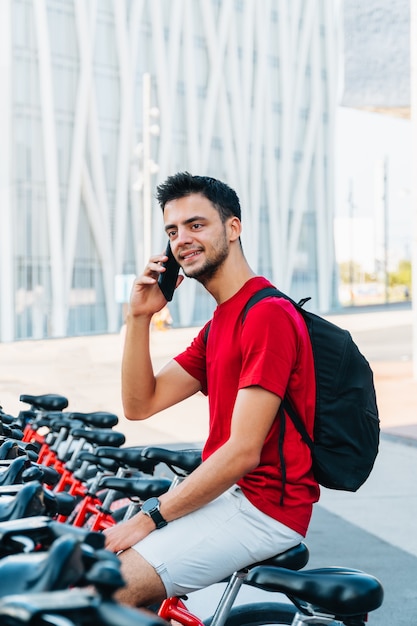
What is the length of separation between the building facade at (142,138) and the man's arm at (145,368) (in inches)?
1280

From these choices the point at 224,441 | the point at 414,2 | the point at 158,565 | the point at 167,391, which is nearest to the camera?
the point at 158,565

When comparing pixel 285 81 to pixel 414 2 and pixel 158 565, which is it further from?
pixel 158 565

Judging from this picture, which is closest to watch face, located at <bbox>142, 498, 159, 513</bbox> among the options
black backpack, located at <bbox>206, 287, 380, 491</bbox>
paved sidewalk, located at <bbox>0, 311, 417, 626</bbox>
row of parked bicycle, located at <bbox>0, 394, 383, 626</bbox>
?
row of parked bicycle, located at <bbox>0, 394, 383, 626</bbox>

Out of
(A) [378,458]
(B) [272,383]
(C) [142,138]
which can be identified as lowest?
(A) [378,458]

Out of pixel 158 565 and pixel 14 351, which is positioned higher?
pixel 158 565

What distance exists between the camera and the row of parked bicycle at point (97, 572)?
141cm

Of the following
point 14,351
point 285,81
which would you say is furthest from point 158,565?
point 285,81

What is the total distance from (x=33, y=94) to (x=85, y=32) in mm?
4296

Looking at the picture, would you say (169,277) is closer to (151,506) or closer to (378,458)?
(151,506)

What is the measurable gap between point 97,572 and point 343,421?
1.52 meters

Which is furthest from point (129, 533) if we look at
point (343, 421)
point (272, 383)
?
point (343, 421)

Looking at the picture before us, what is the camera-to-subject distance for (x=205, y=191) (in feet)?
10.2

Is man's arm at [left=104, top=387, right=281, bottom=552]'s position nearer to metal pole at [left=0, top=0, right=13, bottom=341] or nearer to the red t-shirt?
the red t-shirt

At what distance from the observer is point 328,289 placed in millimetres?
61562
